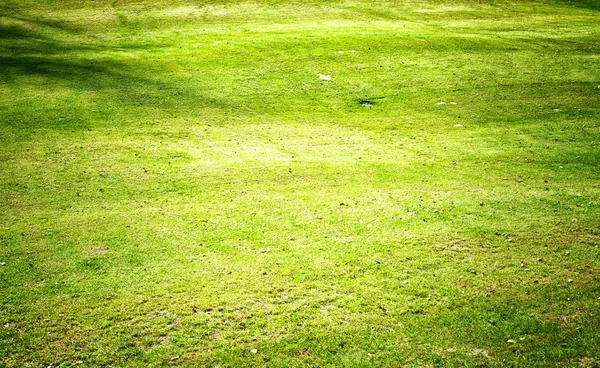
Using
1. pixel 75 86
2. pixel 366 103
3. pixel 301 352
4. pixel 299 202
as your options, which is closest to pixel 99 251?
pixel 299 202

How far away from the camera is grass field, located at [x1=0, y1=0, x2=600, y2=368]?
8266 mm

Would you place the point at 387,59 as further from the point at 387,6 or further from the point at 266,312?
the point at 266,312

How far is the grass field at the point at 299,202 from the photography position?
8.27 m

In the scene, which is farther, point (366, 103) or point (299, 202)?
point (366, 103)

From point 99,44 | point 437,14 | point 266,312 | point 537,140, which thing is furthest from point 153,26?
point 266,312

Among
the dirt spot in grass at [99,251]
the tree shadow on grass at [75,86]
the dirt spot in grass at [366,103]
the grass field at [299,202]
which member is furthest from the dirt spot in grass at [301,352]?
the dirt spot in grass at [366,103]

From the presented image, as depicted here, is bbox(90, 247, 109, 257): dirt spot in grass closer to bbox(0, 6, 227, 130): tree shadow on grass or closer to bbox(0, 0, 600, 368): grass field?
bbox(0, 0, 600, 368): grass field

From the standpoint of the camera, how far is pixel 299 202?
1298 centimetres

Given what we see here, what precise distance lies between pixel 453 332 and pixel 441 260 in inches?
91.3

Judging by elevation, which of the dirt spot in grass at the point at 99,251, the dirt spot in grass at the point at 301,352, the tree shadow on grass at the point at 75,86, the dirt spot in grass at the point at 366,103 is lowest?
the dirt spot in grass at the point at 301,352

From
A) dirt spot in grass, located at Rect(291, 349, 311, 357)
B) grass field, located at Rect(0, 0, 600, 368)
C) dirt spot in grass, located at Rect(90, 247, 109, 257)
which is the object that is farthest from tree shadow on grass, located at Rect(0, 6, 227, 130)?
dirt spot in grass, located at Rect(291, 349, 311, 357)

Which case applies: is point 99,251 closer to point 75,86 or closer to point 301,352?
point 301,352

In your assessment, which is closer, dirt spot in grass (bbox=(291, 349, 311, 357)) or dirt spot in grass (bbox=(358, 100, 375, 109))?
dirt spot in grass (bbox=(291, 349, 311, 357))

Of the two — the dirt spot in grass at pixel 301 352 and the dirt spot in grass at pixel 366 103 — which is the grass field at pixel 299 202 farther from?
the dirt spot in grass at pixel 366 103
